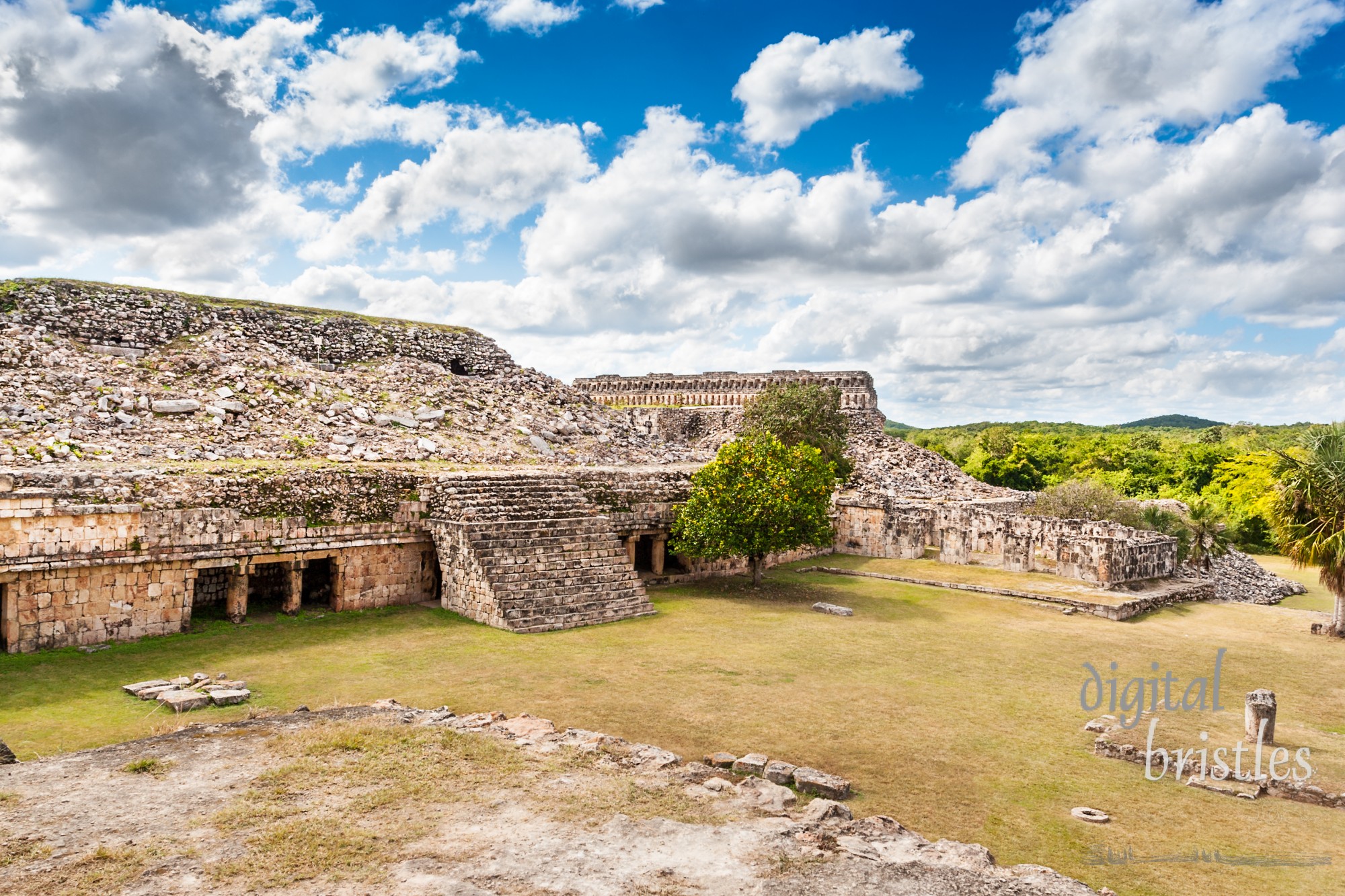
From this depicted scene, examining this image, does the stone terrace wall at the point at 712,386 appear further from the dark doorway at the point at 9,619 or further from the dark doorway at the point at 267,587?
the dark doorway at the point at 9,619

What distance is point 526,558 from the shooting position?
42.1ft

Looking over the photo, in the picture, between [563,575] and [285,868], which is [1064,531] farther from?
[285,868]

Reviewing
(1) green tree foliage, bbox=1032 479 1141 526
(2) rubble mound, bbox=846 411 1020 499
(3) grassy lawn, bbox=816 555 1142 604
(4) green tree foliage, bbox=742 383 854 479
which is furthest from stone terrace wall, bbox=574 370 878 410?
(3) grassy lawn, bbox=816 555 1142 604

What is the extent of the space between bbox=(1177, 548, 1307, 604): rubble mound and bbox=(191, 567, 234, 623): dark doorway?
1944 centimetres

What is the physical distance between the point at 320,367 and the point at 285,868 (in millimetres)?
16108

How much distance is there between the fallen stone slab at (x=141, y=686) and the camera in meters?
8.55

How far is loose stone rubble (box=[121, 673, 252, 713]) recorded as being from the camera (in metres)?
8.18

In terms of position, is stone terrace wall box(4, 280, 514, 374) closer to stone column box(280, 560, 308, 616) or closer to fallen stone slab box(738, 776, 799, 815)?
stone column box(280, 560, 308, 616)

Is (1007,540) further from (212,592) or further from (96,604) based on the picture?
(96,604)

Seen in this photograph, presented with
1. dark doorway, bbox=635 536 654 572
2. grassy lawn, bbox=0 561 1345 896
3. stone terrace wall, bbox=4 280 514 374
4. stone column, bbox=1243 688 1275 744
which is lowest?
grassy lawn, bbox=0 561 1345 896

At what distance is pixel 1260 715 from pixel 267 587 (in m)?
13.3

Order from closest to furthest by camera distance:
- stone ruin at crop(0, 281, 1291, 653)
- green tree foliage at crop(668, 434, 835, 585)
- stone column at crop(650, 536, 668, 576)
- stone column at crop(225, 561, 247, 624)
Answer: stone ruin at crop(0, 281, 1291, 653)
stone column at crop(225, 561, 247, 624)
green tree foliage at crop(668, 434, 835, 585)
stone column at crop(650, 536, 668, 576)

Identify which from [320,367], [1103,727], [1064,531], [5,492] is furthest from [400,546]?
[1064,531]
